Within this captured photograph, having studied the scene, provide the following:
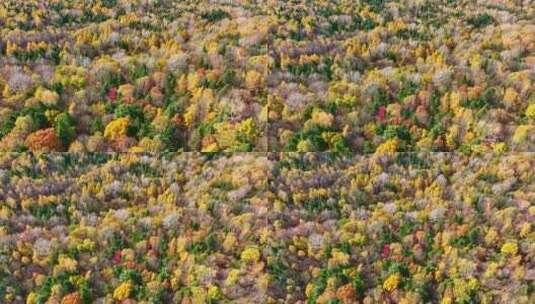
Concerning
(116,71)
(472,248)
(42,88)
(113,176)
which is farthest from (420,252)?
(42,88)

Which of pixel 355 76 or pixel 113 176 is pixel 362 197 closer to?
pixel 355 76

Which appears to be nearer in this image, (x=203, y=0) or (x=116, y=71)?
(x=116, y=71)

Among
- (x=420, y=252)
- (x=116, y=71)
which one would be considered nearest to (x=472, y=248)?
(x=420, y=252)

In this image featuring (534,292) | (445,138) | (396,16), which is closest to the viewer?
(534,292)

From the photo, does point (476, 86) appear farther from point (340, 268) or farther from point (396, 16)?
point (340, 268)

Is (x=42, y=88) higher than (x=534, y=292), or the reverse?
(x=42, y=88)

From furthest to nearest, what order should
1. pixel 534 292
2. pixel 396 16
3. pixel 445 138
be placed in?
pixel 396 16 → pixel 445 138 → pixel 534 292

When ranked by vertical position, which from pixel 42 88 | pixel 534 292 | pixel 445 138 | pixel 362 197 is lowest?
pixel 534 292
